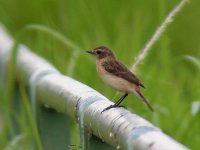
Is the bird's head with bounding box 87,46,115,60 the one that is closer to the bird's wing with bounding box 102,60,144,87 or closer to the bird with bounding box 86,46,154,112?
the bird with bounding box 86,46,154,112

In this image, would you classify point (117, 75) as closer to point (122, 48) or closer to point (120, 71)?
point (120, 71)

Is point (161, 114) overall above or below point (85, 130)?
below

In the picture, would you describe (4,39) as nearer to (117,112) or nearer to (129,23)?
(129,23)

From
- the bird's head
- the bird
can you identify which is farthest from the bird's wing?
the bird's head

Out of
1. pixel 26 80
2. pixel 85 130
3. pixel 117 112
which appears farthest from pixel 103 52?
pixel 117 112

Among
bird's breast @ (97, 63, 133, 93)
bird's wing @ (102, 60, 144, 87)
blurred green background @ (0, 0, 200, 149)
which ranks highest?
bird's wing @ (102, 60, 144, 87)

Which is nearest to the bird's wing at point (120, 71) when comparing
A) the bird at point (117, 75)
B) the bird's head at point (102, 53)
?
the bird at point (117, 75)

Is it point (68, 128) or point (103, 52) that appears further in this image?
point (103, 52)

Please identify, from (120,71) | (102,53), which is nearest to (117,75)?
(120,71)

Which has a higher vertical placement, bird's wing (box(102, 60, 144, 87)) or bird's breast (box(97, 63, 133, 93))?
bird's wing (box(102, 60, 144, 87))
